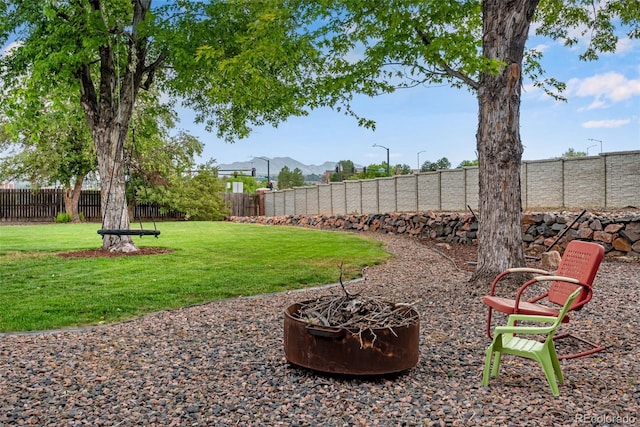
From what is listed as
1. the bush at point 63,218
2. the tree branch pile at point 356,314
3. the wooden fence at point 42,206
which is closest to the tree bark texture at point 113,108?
the tree branch pile at point 356,314

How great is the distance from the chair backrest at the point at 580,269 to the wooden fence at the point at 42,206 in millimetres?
24020

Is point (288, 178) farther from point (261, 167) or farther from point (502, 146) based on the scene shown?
point (502, 146)

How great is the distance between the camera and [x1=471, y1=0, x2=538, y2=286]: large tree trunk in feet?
22.1

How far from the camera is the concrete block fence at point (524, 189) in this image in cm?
1198

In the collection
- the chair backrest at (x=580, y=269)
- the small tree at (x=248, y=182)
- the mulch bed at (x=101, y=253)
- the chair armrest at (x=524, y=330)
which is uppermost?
the small tree at (x=248, y=182)

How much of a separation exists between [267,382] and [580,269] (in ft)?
8.36

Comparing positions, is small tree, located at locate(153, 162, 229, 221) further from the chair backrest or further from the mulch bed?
the chair backrest

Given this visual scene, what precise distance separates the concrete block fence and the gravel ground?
768 centimetres

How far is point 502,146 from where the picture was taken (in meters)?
6.71

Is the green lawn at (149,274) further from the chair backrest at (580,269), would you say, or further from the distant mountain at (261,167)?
the distant mountain at (261,167)

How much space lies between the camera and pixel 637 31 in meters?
10.6

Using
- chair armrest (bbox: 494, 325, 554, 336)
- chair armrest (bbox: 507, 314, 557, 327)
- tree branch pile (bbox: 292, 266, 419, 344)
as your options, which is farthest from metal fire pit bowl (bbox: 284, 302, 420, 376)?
chair armrest (bbox: 507, 314, 557, 327)

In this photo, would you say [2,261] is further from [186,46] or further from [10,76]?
[186,46]

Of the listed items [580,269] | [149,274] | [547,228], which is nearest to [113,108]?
[149,274]
